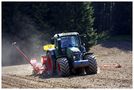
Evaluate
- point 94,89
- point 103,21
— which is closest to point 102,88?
point 94,89

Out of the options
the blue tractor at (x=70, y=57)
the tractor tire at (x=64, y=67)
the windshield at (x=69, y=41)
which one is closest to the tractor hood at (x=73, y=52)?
the blue tractor at (x=70, y=57)

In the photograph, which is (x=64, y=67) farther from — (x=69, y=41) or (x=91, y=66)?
(x=69, y=41)

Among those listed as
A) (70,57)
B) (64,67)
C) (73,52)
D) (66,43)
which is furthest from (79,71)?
(66,43)

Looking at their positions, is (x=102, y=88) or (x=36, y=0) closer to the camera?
(x=102, y=88)

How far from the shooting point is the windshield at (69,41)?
16.3 meters

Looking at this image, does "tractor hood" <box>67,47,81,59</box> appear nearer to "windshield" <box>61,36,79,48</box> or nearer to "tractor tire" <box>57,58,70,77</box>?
"windshield" <box>61,36,79,48</box>

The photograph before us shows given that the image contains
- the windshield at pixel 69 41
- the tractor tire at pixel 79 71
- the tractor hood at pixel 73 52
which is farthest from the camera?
the windshield at pixel 69 41

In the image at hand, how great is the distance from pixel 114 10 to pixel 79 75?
28.1m

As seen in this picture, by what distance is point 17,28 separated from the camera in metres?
26.9

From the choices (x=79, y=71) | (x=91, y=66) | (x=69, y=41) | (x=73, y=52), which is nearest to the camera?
(x=91, y=66)

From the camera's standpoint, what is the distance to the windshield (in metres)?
16.3

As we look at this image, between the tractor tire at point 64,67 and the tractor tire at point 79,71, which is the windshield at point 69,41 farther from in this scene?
the tractor tire at point 64,67

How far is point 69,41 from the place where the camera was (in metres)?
16.3

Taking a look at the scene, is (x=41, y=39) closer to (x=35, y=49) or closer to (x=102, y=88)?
(x=35, y=49)
